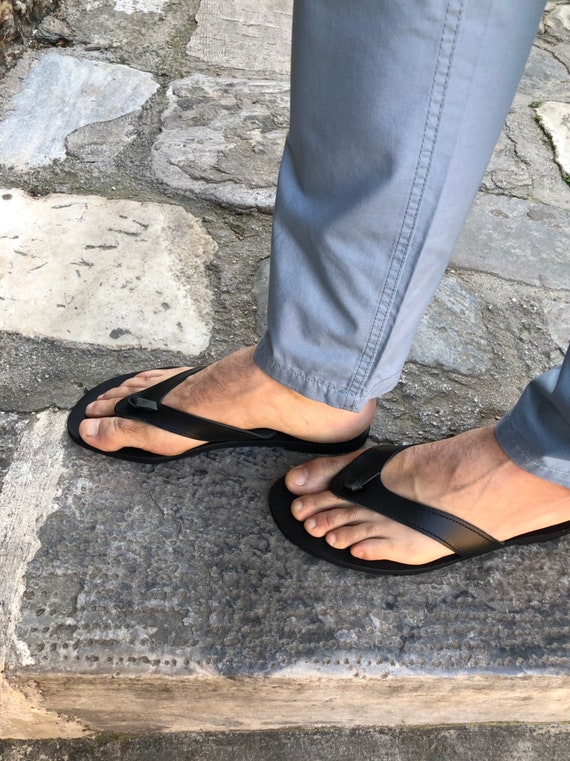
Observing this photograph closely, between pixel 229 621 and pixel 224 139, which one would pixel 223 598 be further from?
pixel 224 139

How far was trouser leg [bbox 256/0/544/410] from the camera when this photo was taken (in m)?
0.54

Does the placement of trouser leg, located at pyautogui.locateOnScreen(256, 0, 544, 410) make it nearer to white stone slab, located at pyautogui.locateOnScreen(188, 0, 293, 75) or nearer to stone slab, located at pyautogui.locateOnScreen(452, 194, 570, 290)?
stone slab, located at pyautogui.locateOnScreen(452, 194, 570, 290)

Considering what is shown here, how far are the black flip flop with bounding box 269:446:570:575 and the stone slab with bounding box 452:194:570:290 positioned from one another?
688 millimetres

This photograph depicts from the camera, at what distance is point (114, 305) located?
118 centimetres

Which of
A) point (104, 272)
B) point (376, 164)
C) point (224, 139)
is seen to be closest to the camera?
point (376, 164)

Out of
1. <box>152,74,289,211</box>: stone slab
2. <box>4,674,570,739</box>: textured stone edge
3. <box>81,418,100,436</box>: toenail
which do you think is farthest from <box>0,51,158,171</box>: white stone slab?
<box>4,674,570,739</box>: textured stone edge

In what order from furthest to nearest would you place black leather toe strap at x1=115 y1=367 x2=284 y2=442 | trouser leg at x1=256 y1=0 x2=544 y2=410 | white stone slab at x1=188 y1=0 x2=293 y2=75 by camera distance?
white stone slab at x1=188 y1=0 x2=293 y2=75 < black leather toe strap at x1=115 y1=367 x2=284 y2=442 < trouser leg at x1=256 y1=0 x2=544 y2=410

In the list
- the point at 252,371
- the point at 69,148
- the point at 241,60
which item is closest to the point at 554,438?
the point at 252,371

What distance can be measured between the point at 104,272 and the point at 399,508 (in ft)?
2.41

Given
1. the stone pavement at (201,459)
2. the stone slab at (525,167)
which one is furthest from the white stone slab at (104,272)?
the stone slab at (525,167)

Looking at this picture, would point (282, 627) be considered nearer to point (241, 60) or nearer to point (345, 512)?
point (345, 512)

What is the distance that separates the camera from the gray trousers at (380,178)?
1.79 ft

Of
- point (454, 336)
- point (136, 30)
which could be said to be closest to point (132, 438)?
point (454, 336)

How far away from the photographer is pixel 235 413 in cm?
90
